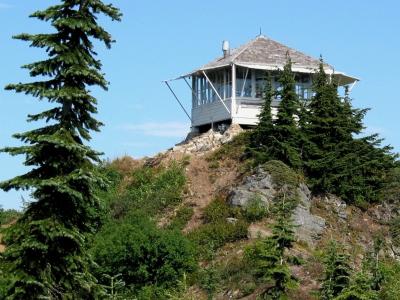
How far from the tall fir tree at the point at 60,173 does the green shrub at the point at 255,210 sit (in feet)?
57.9

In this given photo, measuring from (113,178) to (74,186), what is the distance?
26118 millimetres

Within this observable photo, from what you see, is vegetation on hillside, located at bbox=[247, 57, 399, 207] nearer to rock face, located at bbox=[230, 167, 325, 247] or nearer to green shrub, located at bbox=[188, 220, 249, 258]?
rock face, located at bbox=[230, 167, 325, 247]

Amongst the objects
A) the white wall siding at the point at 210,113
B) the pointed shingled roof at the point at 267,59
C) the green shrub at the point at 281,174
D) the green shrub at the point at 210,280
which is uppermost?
the pointed shingled roof at the point at 267,59

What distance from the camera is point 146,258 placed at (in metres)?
33.3

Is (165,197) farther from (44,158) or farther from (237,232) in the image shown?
(44,158)

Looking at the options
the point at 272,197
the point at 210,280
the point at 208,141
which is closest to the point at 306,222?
the point at 272,197

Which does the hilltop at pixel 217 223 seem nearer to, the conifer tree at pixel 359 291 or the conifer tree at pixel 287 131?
the conifer tree at pixel 287 131

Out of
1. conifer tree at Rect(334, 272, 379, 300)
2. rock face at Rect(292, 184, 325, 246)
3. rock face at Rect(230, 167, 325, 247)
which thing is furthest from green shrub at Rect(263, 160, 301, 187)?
conifer tree at Rect(334, 272, 379, 300)

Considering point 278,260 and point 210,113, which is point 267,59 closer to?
point 210,113

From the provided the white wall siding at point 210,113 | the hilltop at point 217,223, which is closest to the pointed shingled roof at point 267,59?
the white wall siding at point 210,113

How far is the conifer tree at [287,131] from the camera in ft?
125

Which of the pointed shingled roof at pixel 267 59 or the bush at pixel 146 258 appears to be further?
the pointed shingled roof at pixel 267 59

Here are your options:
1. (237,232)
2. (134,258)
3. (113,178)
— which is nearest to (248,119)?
(113,178)

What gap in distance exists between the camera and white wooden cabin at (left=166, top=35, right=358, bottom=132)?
44.5 meters
